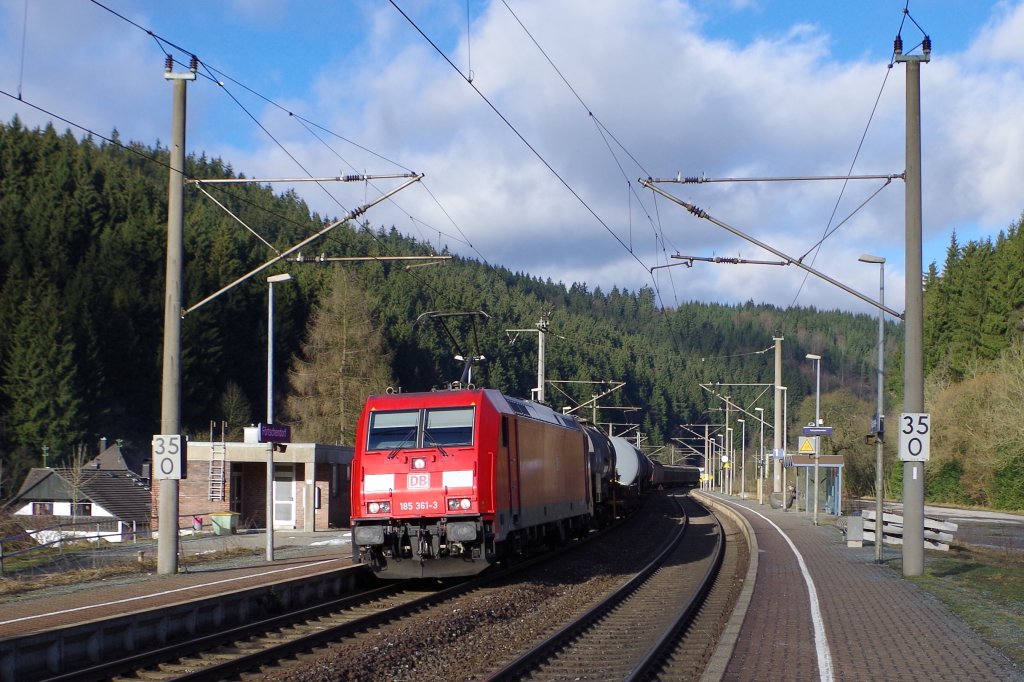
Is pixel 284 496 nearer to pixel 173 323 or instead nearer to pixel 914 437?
pixel 173 323

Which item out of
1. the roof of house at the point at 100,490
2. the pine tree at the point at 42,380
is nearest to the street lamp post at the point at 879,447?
the roof of house at the point at 100,490

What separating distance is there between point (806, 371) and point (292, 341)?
11134 centimetres

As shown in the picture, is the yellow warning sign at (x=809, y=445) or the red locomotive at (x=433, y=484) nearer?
the red locomotive at (x=433, y=484)

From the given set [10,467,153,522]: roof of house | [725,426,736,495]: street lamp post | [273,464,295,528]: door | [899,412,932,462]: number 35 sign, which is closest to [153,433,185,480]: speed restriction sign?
[899,412,932,462]: number 35 sign

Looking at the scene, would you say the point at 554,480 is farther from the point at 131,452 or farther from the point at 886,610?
the point at 131,452

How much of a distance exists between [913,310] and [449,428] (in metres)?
8.36

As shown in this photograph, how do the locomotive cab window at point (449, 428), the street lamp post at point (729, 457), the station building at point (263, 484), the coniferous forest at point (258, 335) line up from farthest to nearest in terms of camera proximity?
the street lamp post at point (729, 457)
the coniferous forest at point (258, 335)
the station building at point (263, 484)
the locomotive cab window at point (449, 428)

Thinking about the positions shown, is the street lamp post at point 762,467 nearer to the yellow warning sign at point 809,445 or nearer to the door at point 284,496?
the yellow warning sign at point 809,445

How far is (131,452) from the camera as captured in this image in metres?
69.9

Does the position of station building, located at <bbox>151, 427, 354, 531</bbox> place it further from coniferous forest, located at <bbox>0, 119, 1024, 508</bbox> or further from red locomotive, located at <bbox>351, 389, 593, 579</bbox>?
red locomotive, located at <bbox>351, 389, 593, 579</bbox>

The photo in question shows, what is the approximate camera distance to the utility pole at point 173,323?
19.2 meters

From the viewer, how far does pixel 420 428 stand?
17.7 meters

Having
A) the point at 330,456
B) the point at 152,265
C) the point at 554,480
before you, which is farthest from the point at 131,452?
the point at 554,480

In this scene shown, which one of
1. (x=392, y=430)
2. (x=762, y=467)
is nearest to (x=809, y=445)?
(x=392, y=430)
